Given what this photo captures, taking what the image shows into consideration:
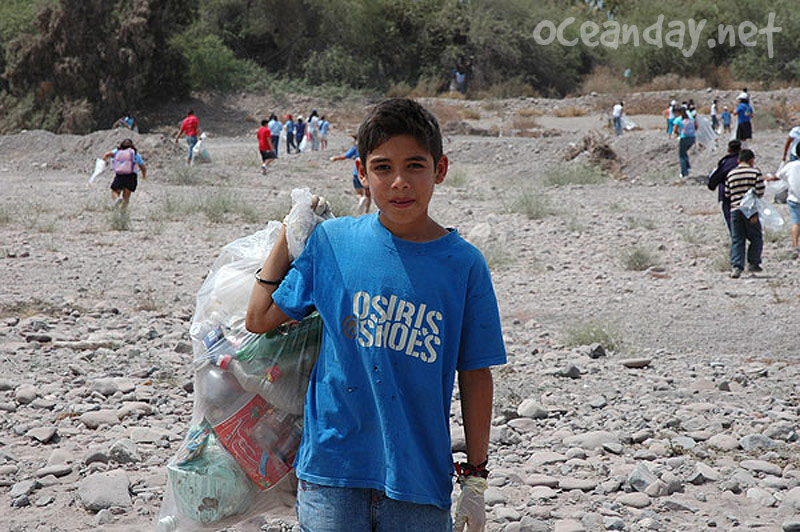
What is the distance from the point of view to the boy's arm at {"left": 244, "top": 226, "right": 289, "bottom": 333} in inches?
93.8

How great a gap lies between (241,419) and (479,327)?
72 cm

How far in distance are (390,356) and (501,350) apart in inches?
11.3

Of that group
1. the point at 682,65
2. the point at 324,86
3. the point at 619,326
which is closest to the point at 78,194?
the point at 619,326

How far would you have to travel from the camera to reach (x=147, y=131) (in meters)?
39.1

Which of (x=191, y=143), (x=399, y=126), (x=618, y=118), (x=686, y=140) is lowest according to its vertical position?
(x=399, y=126)

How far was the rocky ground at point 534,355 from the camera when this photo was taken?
4312mm

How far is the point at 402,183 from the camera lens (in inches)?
87.9

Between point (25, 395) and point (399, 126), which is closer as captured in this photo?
point (399, 126)

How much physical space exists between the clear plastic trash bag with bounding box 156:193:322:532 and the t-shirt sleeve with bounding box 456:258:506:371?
0.46 m

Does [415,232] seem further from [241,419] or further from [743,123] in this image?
[743,123]

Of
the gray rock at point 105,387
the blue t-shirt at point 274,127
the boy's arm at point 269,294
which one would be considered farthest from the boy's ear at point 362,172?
the blue t-shirt at point 274,127

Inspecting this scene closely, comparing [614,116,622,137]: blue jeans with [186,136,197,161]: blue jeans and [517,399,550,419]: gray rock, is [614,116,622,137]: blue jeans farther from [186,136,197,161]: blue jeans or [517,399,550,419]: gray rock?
[517,399,550,419]: gray rock

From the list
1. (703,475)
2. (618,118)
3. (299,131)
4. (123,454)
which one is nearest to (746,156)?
(703,475)

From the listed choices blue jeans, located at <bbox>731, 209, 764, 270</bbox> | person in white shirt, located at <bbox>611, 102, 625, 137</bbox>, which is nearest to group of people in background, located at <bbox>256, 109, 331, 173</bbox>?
person in white shirt, located at <bbox>611, 102, 625, 137</bbox>
